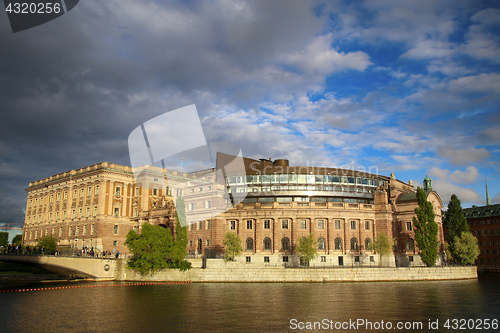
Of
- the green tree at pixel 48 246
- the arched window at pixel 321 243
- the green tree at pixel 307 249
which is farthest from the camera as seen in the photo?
the green tree at pixel 48 246

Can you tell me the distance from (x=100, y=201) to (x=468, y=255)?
8451 centimetres

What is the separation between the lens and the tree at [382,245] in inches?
2815

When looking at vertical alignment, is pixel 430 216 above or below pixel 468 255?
above

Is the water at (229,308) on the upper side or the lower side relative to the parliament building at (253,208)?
lower

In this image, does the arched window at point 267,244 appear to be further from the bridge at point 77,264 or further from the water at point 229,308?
the bridge at point 77,264

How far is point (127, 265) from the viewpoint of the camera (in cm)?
6253

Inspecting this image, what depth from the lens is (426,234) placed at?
2773 inches

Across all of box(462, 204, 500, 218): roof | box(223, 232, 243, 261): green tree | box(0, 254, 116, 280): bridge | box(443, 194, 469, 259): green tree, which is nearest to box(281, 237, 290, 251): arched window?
box(223, 232, 243, 261): green tree

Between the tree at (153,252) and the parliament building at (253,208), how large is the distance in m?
14.4

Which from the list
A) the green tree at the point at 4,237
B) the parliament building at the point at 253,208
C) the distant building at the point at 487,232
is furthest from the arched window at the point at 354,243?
the green tree at the point at 4,237

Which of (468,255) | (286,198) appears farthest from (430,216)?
(286,198)

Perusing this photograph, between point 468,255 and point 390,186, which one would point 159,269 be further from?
point 468,255

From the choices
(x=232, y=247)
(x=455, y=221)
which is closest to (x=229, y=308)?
(x=232, y=247)

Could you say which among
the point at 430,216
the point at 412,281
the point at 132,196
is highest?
the point at 132,196
